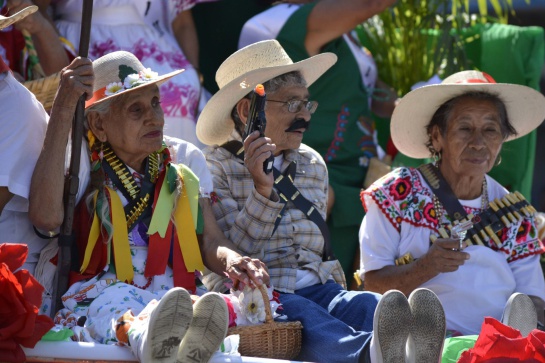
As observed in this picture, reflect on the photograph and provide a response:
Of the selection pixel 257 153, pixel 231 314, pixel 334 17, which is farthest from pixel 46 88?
pixel 334 17

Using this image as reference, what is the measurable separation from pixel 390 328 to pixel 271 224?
35.0 inches

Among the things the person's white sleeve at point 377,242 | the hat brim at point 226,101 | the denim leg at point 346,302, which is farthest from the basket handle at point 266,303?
the hat brim at point 226,101

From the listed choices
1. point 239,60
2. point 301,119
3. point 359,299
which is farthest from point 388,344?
point 239,60

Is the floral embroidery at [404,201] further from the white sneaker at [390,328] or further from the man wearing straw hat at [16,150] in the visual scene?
the man wearing straw hat at [16,150]

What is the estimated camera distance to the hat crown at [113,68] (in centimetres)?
493

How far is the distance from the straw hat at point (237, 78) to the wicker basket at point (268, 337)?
120cm

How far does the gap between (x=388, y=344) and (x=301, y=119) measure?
1.44 metres

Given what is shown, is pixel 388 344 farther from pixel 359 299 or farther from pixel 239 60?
pixel 239 60

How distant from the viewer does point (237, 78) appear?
5465 mm

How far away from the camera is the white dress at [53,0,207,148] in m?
6.34

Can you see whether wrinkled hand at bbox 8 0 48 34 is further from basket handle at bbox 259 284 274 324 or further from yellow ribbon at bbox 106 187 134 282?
basket handle at bbox 259 284 274 324

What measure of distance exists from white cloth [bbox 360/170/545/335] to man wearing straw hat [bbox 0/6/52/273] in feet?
5.38

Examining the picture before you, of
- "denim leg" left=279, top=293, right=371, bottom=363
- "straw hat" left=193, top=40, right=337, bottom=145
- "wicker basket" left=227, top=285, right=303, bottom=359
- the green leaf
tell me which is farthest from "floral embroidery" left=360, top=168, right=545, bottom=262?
the green leaf

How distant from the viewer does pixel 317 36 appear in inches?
269
